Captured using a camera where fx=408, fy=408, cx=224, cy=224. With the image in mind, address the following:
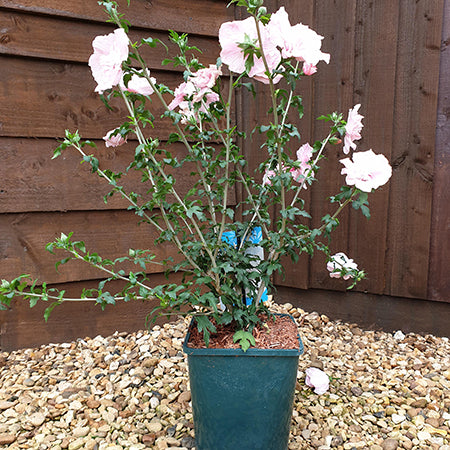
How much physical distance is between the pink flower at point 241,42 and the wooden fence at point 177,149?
3.26 feet

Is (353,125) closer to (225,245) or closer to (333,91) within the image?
(225,245)

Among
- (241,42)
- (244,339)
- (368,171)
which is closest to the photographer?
(241,42)

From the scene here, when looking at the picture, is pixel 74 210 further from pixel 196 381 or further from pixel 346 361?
pixel 346 361

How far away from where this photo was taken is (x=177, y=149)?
194 cm

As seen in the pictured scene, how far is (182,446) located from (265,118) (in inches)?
59.1

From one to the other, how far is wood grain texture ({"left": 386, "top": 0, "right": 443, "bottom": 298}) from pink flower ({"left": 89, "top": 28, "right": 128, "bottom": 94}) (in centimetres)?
134

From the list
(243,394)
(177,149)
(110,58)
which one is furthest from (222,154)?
(177,149)

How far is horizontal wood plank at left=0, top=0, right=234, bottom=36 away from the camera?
1.63 meters

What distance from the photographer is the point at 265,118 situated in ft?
6.77

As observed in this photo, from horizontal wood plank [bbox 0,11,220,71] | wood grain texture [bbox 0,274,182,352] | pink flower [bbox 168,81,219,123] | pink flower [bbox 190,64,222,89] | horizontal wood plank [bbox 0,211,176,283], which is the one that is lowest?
wood grain texture [bbox 0,274,182,352]

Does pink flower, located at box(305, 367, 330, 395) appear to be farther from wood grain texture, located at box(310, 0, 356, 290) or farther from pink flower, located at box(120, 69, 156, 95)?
pink flower, located at box(120, 69, 156, 95)

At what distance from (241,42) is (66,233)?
1245 mm

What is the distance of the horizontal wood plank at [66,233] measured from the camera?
169 centimetres

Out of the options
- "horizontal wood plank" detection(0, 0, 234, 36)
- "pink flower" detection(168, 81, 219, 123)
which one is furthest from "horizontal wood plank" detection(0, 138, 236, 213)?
"pink flower" detection(168, 81, 219, 123)
